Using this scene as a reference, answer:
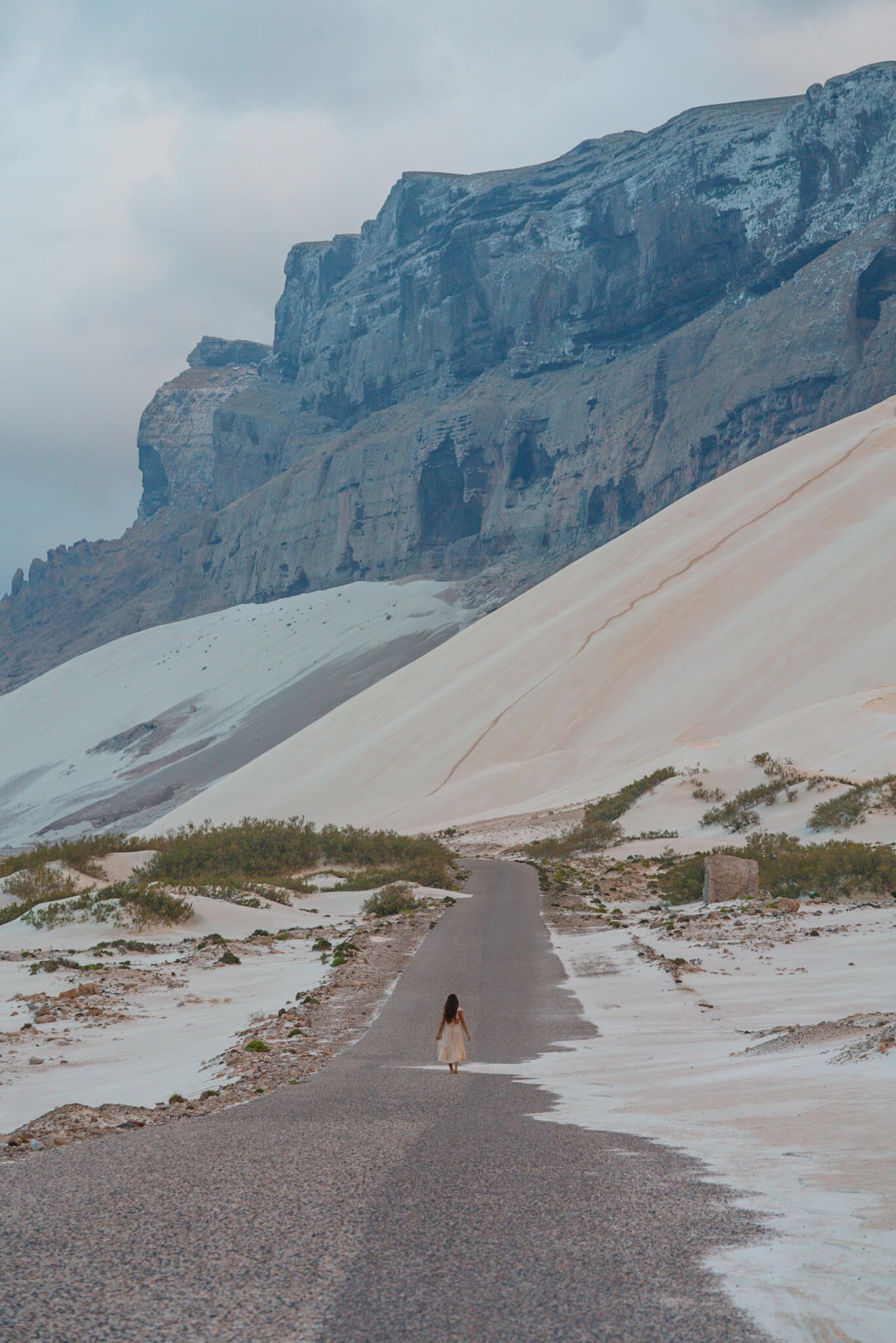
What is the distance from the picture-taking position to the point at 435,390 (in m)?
128

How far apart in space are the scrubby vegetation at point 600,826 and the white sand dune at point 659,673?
227cm

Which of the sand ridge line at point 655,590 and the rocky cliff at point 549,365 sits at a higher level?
the rocky cliff at point 549,365

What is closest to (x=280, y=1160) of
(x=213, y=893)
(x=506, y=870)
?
(x=213, y=893)

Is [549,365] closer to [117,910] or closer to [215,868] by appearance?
[215,868]

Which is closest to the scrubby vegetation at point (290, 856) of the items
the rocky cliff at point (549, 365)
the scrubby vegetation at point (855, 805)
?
the scrubby vegetation at point (855, 805)

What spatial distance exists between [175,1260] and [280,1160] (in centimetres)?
131

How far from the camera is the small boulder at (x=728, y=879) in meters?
17.7

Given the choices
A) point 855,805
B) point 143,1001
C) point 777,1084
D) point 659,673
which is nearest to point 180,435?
point 659,673

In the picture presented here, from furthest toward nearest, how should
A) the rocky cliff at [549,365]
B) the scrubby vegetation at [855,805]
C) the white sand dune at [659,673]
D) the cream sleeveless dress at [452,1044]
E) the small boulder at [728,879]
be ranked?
1. the rocky cliff at [549,365]
2. the white sand dune at [659,673]
3. the scrubby vegetation at [855,805]
4. the small boulder at [728,879]
5. the cream sleeveless dress at [452,1044]

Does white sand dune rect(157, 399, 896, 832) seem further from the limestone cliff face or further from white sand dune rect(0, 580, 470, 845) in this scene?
the limestone cliff face

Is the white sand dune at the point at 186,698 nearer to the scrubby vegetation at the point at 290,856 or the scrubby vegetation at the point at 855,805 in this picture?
the scrubby vegetation at the point at 290,856

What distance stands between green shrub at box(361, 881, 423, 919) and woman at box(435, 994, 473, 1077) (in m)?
10.9

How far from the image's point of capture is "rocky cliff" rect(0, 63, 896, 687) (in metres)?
95.3

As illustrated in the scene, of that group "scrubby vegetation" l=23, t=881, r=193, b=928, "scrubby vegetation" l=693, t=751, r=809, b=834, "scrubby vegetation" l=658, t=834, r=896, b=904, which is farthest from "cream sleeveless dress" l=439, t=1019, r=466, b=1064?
"scrubby vegetation" l=693, t=751, r=809, b=834
